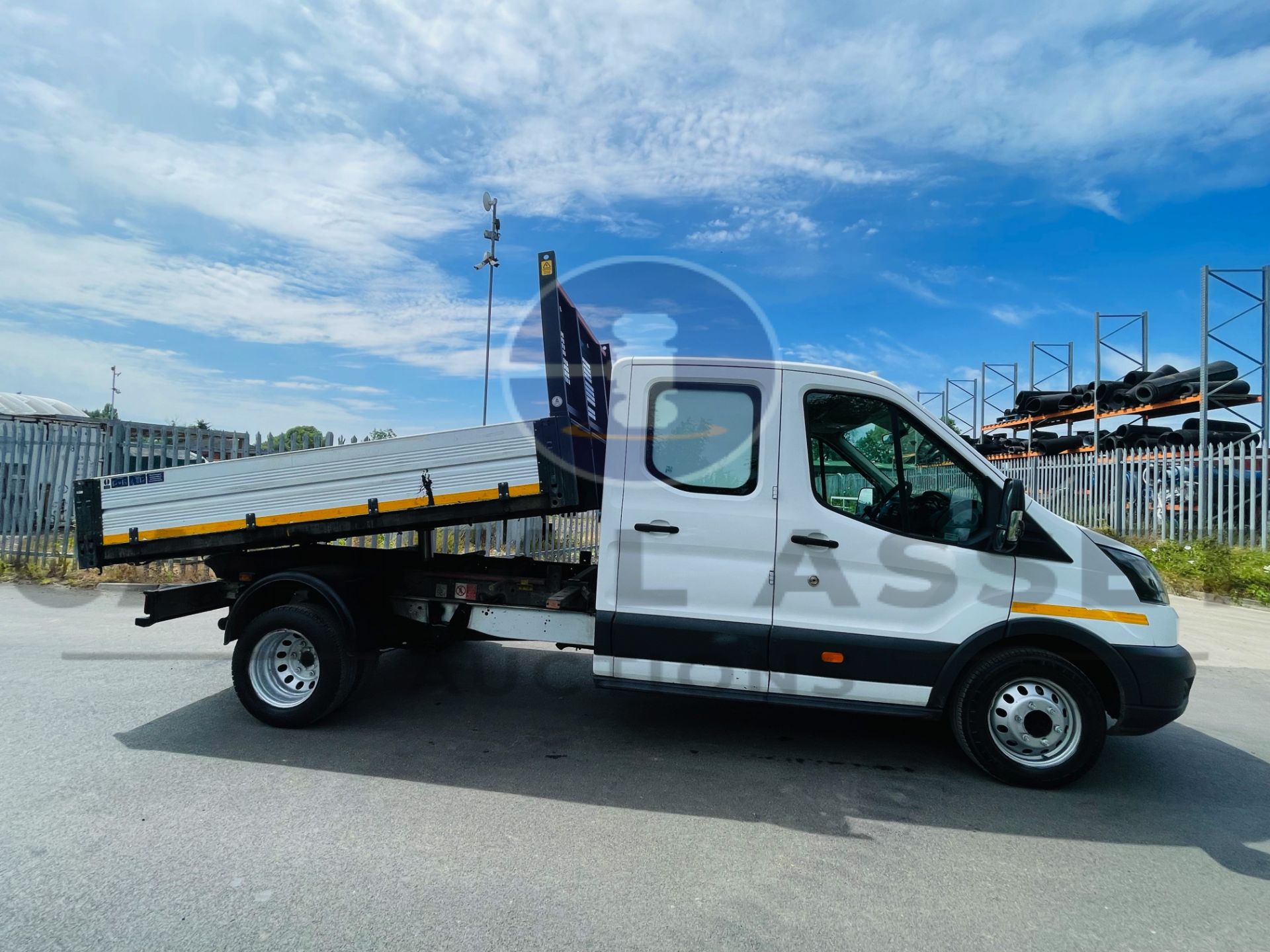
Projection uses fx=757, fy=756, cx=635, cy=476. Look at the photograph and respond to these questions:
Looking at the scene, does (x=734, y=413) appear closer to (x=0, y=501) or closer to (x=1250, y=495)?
(x=1250, y=495)

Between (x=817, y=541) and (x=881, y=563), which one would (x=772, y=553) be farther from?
(x=881, y=563)

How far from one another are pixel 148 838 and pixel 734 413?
3.52m

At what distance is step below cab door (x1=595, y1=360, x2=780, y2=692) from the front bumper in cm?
194

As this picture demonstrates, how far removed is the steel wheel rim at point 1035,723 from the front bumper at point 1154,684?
11.8 inches

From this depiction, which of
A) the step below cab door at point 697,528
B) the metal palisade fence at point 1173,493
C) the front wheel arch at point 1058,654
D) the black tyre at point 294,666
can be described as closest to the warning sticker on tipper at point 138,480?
the black tyre at point 294,666

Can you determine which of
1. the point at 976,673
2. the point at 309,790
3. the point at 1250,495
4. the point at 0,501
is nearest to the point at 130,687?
the point at 309,790

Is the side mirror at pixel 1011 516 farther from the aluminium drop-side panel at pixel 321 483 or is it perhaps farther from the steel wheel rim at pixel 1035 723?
the aluminium drop-side panel at pixel 321 483

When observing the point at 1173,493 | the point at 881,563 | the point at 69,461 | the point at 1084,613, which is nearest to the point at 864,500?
the point at 881,563

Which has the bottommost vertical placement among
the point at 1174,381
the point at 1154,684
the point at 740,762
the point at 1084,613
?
the point at 740,762

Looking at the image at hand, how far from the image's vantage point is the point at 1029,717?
4180mm

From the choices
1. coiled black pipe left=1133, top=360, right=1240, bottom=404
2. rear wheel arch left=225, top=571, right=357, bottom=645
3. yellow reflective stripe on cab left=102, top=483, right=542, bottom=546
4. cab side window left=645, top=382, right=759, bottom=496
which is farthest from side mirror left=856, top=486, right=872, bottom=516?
coiled black pipe left=1133, top=360, right=1240, bottom=404

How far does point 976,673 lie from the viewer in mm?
4160

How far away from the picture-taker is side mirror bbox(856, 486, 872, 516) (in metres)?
4.34

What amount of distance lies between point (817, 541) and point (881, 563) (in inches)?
14.7
